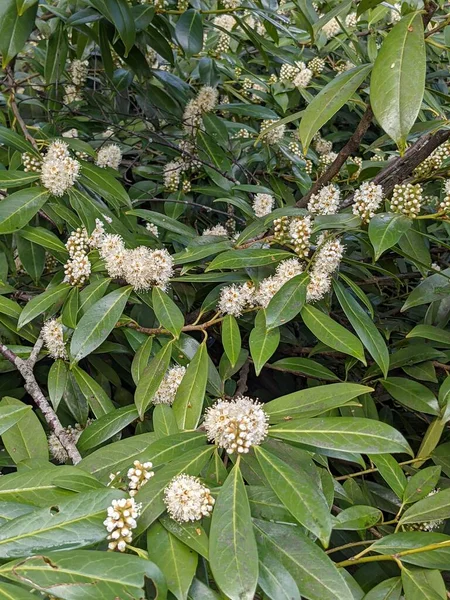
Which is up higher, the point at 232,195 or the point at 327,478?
the point at 232,195

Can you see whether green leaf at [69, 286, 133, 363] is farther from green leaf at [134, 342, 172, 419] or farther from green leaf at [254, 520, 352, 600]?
green leaf at [254, 520, 352, 600]

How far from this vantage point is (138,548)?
0.68 metres

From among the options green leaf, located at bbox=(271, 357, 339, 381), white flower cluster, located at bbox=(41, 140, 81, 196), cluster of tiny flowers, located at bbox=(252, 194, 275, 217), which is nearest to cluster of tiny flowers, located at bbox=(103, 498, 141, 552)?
green leaf, located at bbox=(271, 357, 339, 381)

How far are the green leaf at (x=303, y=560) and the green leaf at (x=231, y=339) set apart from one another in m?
0.35

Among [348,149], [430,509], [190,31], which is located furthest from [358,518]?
[190,31]

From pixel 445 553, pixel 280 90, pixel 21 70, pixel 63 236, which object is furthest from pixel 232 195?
pixel 21 70

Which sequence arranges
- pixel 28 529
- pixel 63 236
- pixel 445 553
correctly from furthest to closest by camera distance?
pixel 63 236
pixel 445 553
pixel 28 529

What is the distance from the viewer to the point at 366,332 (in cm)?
106

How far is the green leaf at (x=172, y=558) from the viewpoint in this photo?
63cm

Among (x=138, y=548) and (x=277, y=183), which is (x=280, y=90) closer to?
(x=277, y=183)

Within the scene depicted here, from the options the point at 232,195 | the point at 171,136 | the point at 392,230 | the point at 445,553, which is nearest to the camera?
the point at 445,553

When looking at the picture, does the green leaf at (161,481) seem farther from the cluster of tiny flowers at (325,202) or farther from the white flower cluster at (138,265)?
the cluster of tiny flowers at (325,202)

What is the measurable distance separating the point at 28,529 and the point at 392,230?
722 mm

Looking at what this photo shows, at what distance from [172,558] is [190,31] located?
1.29 meters
